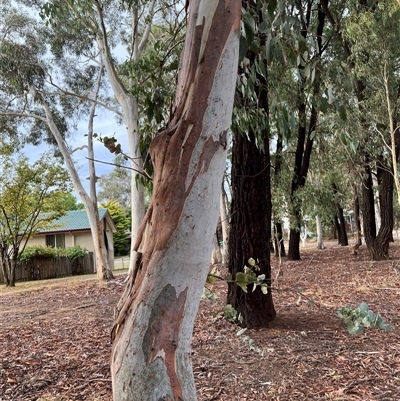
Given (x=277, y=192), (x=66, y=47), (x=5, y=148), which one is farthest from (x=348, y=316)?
(x=5, y=148)

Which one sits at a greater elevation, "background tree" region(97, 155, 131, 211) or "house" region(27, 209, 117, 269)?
"background tree" region(97, 155, 131, 211)

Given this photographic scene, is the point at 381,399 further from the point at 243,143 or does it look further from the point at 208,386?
the point at 243,143

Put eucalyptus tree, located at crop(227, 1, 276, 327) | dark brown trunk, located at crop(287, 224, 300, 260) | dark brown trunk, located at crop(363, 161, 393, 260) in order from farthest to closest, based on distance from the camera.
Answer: dark brown trunk, located at crop(287, 224, 300, 260), dark brown trunk, located at crop(363, 161, 393, 260), eucalyptus tree, located at crop(227, 1, 276, 327)

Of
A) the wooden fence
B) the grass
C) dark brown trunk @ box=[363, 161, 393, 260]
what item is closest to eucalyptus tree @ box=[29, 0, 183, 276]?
the grass

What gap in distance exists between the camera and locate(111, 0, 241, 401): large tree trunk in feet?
3.91

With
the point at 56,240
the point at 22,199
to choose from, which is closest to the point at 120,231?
the point at 56,240

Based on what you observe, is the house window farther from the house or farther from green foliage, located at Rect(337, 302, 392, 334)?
green foliage, located at Rect(337, 302, 392, 334)

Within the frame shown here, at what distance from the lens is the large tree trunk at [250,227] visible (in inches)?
156

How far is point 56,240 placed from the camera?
907 inches

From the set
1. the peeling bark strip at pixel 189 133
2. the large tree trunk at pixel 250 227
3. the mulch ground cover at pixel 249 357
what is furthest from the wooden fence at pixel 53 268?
the peeling bark strip at pixel 189 133

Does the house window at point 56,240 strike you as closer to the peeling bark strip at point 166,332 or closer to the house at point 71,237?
the house at point 71,237

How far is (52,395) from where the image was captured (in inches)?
107

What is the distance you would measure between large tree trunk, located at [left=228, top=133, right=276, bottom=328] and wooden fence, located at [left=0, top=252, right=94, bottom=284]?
15.9 metres

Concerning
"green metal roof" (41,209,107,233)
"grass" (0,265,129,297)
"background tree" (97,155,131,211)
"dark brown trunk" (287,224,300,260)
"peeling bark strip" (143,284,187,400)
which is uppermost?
"background tree" (97,155,131,211)
